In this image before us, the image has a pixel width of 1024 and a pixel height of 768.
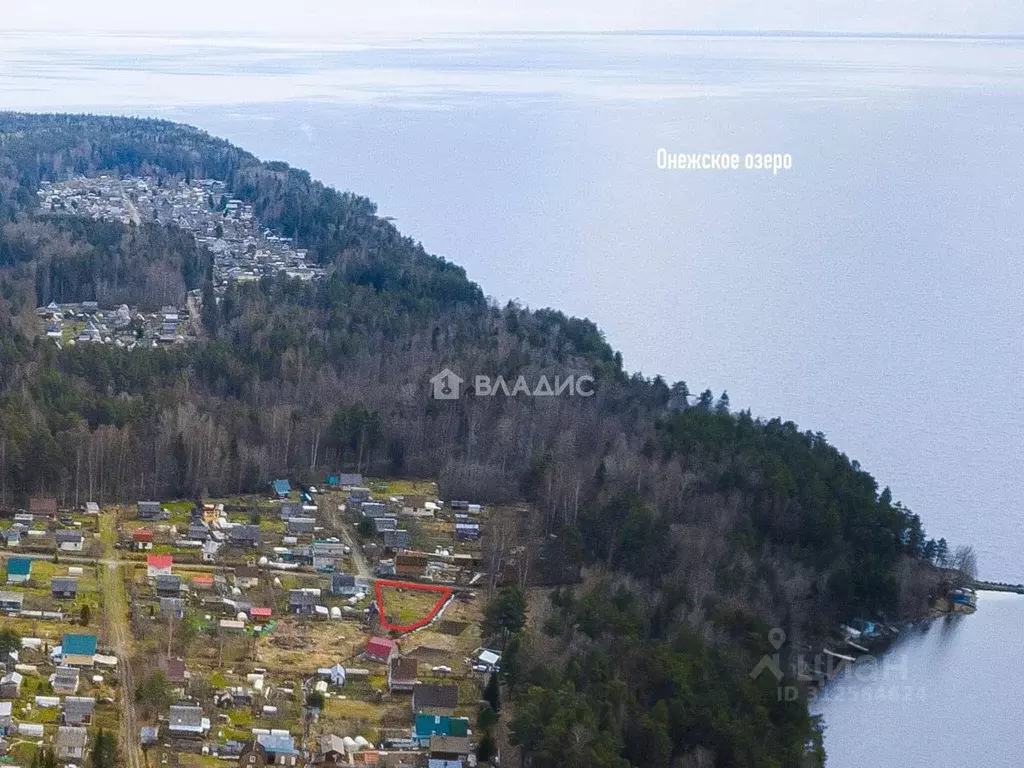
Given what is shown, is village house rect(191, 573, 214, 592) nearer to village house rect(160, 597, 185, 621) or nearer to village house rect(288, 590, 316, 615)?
village house rect(160, 597, 185, 621)

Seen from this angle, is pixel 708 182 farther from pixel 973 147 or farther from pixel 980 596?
pixel 980 596

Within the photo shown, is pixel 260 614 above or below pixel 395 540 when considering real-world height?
below

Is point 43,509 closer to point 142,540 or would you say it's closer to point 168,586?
point 142,540

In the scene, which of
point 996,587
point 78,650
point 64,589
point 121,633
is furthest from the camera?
point 996,587

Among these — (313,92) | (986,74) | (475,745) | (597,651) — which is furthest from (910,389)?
(986,74)

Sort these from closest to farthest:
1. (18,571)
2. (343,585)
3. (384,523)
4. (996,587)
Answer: (18,571) → (343,585) → (384,523) → (996,587)

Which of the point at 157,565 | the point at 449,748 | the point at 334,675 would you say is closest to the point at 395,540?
the point at 157,565

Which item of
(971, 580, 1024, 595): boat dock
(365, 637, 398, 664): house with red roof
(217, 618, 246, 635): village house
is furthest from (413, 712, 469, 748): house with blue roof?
(971, 580, 1024, 595): boat dock
